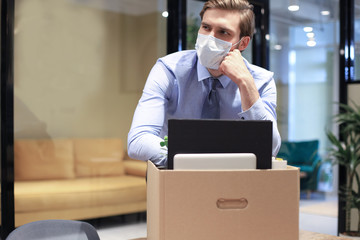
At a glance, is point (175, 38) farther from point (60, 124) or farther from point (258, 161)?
point (258, 161)

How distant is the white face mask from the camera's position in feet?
4.77

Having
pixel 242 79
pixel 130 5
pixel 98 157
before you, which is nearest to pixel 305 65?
pixel 130 5

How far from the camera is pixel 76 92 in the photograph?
3.51 metres

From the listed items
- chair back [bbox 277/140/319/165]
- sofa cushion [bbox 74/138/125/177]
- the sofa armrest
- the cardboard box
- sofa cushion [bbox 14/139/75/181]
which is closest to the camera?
the cardboard box

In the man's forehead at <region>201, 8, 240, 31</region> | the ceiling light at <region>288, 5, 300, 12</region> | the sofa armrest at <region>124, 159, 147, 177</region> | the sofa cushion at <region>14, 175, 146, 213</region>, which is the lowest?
the sofa cushion at <region>14, 175, 146, 213</region>

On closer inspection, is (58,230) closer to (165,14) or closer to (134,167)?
(134,167)

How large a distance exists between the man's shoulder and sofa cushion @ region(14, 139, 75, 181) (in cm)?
213

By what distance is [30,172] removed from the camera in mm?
3316

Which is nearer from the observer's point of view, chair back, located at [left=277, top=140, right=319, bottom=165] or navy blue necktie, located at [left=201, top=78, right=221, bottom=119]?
navy blue necktie, located at [left=201, top=78, right=221, bottom=119]

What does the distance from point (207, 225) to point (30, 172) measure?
8.95 feet

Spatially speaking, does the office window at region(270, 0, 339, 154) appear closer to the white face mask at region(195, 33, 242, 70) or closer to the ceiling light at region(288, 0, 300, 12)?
the ceiling light at region(288, 0, 300, 12)

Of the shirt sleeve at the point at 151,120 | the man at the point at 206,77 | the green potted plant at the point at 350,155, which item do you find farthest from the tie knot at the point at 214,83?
the green potted plant at the point at 350,155

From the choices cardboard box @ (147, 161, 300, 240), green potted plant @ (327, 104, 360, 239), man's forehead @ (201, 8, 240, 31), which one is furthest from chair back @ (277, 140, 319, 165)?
cardboard box @ (147, 161, 300, 240)

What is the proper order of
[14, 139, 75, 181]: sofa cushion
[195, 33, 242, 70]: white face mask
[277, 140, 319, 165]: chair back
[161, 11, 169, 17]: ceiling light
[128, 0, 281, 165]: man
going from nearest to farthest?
[128, 0, 281, 165]: man, [195, 33, 242, 70]: white face mask, [14, 139, 75, 181]: sofa cushion, [161, 11, 169, 17]: ceiling light, [277, 140, 319, 165]: chair back
